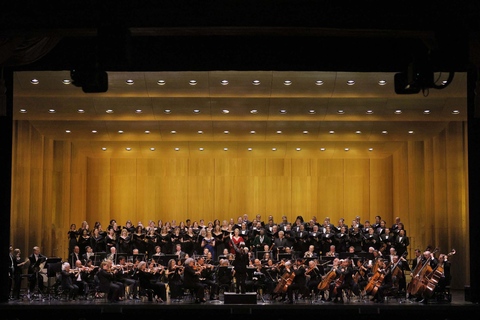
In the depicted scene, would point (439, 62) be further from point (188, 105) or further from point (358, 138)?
Result: point (358, 138)

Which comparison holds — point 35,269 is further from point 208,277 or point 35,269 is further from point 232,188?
point 232,188

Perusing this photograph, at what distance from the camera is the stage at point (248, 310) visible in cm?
990

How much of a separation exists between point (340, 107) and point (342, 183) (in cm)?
531

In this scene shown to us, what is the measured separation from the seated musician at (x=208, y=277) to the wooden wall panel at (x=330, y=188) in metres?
8.05

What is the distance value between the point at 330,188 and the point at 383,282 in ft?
25.8

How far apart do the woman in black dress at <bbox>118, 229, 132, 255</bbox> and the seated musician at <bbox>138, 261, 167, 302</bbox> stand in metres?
3.14

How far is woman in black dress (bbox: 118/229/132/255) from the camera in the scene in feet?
47.6

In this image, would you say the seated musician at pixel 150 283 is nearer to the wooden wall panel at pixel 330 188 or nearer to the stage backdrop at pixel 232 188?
the stage backdrop at pixel 232 188

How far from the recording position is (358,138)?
17.3 metres

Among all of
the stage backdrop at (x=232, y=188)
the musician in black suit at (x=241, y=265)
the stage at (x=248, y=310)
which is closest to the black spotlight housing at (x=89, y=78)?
the stage at (x=248, y=310)

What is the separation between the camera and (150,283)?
37.2 ft

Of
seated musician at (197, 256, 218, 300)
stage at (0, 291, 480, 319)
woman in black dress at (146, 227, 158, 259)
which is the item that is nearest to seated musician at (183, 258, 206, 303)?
seated musician at (197, 256, 218, 300)

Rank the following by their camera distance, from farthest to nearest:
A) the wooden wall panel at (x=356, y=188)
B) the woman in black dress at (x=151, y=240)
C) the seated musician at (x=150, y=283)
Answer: the wooden wall panel at (x=356, y=188), the woman in black dress at (x=151, y=240), the seated musician at (x=150, y=283)

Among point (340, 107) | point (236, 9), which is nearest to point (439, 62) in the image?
point (236, 9)
